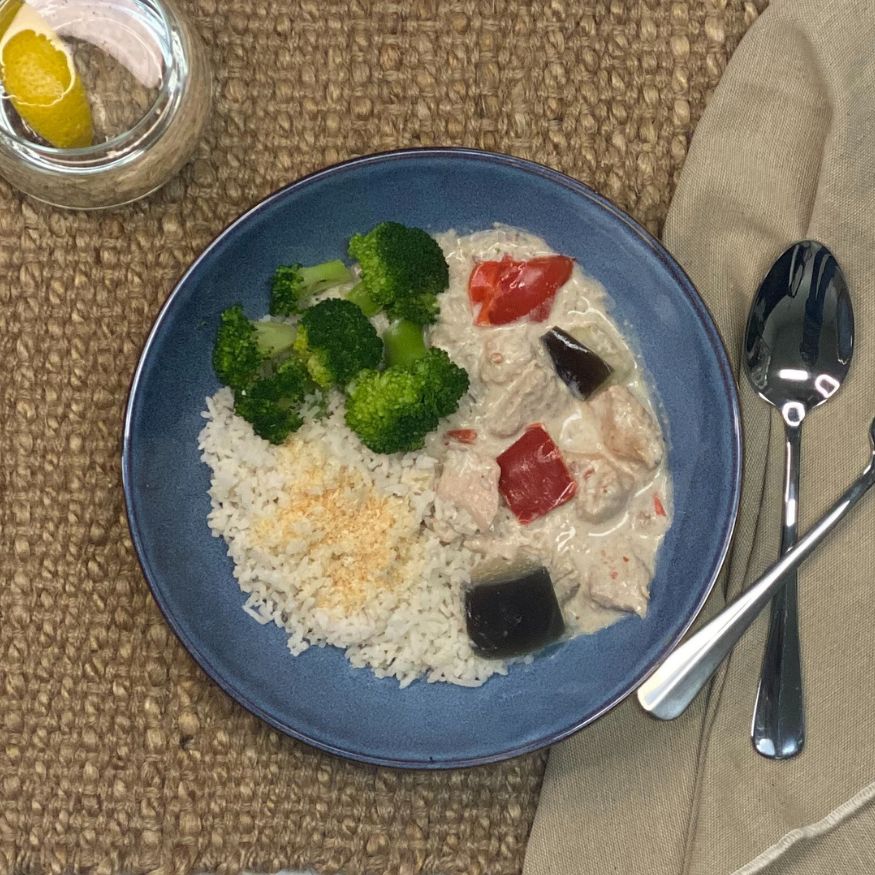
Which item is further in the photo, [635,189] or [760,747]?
[635,189]

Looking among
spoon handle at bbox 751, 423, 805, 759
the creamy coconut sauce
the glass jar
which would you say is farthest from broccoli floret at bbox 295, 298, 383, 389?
spoon handle at bbox 751, 423, 805, 759

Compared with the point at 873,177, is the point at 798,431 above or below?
below

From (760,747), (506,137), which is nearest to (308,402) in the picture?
(506,137)

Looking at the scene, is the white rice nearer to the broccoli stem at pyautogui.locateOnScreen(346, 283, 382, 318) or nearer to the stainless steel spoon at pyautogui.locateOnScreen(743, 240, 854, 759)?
the broccoli stem at pyautogui.locateOnScreen(346, 283, 382, 318)

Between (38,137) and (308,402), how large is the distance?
0.90m

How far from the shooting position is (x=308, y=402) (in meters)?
2.48

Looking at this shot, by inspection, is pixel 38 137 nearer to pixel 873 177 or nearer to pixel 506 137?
pixel 506 137

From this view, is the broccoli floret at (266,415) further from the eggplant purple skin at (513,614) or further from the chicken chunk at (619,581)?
the chicken chunk at (619,581)

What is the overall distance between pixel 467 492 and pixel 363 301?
0.52 meters

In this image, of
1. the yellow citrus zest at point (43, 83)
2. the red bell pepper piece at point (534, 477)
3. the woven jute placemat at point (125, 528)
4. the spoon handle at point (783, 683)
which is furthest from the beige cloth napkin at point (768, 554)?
the yellow citrus zest at point (43, 83)

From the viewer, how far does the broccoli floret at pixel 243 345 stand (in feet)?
7.86

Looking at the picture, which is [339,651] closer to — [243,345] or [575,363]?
[243,345]

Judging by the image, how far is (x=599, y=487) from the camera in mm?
2416

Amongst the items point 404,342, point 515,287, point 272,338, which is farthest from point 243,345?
point 515,287
